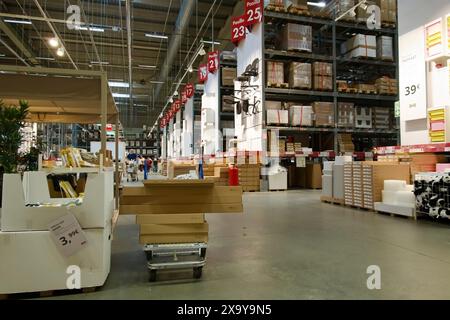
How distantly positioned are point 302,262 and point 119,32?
13.0m

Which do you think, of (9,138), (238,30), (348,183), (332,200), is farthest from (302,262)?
(238,30)

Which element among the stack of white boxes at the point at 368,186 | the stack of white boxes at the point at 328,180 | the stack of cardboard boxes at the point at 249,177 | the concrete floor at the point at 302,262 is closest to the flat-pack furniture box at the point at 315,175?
the stack of cardboard boxes at the point at 249,177

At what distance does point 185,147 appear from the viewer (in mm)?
17703

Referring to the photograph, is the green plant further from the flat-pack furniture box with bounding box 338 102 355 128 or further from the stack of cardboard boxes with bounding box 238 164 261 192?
the flat-pack furniture box with bounding box 338 102 355 128

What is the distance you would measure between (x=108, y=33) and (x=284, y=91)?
8.23 m

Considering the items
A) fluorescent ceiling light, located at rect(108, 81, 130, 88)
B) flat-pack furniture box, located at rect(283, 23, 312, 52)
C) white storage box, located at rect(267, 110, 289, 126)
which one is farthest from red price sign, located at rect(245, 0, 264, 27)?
fluorescent ceiling light, located at rect(108, 81, 130, 88)

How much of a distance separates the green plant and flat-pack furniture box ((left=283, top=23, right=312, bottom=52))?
8435 mm

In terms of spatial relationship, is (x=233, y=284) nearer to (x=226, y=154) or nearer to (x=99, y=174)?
(x=99, y=174)

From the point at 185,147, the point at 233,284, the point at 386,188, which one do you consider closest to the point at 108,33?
the point at 185,147

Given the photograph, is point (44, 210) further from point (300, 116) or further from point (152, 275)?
point (300, 116)

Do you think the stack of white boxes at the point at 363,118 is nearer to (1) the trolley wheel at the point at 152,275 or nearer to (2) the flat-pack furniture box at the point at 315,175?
(2) the flat-pack furniture box at the point at 315,175

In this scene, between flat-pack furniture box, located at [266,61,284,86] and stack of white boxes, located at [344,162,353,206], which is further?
flat-pack furniture box, located at [266,61,284,86]

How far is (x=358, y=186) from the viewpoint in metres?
6.01

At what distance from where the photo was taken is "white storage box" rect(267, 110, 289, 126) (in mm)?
9307
